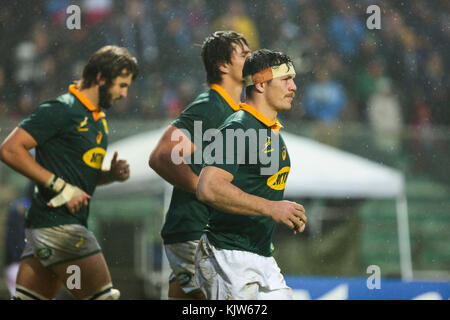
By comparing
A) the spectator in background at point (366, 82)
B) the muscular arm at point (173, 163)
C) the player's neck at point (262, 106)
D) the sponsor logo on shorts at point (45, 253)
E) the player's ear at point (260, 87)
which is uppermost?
the spectator in background at point (366, 82)

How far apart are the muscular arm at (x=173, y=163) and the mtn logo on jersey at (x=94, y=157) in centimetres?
49

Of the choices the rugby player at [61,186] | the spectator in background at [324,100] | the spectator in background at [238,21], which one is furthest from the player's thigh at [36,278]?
the spectator in background at [324,100]

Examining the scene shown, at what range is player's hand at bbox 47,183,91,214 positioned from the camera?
13.6ft

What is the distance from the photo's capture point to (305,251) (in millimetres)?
8055

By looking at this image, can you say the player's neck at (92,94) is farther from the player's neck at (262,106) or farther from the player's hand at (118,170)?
the player's neck at (262,106)

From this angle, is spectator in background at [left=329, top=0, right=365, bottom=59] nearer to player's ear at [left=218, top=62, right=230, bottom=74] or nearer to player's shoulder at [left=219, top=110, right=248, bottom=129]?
player's ear at [left=218, top=62, right=230, bottom=74]

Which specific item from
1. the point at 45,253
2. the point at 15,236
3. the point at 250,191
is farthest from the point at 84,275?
the point at 15,236

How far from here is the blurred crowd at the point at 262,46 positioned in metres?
8.07

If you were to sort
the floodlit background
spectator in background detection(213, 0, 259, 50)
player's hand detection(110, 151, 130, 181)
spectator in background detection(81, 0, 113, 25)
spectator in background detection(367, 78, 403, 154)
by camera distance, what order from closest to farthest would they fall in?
player's hand detection(110, 151, 130, 181) → the floodlit background → spectator in background detection(213, 0, 259, 50) → spectator in background detection(81, 0, 113, 25) → spectator in background detection(367, 78, 403, 154)

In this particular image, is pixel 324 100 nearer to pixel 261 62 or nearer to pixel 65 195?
pixel 65 195

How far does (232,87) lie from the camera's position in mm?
4125

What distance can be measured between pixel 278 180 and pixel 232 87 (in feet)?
2.78

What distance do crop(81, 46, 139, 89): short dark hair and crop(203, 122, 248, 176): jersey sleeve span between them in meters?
1.33

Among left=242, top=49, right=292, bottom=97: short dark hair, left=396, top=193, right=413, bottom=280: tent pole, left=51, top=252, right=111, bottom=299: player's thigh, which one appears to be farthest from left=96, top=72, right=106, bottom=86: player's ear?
left=396, top=193, right=413, bottom=280: tent pole
